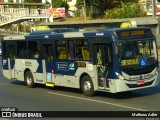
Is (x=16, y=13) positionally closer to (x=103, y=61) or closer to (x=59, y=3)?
(x=59, y=3)

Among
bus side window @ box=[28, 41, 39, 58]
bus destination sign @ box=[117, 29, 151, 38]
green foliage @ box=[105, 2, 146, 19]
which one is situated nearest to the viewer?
bus destination sign @ box=[117, 29, 151, 38]

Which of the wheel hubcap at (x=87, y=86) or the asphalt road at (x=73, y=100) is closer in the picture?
the asphalt road at (x=73, y=100)

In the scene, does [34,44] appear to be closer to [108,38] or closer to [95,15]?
[108,38]

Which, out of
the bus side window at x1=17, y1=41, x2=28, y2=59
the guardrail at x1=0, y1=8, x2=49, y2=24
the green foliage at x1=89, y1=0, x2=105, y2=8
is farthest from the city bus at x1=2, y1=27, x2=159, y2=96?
the green foliage at x1=89, y1=0, x2=105, y2=8

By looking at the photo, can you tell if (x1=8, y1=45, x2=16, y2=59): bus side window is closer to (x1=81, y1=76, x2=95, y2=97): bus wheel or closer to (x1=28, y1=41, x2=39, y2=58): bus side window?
(x1=28, y1=41, x2=39, y2=58): bus side window

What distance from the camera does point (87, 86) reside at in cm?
1652

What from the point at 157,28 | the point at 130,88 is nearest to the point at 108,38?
the point at 130,88

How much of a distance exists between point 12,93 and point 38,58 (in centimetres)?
201

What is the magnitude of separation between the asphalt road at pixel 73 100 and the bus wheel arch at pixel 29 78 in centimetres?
68

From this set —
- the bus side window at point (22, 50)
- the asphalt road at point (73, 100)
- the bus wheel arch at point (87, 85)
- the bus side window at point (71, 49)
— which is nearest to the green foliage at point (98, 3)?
the bus side window at point (22, 50)

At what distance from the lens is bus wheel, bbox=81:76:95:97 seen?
53.4 feet

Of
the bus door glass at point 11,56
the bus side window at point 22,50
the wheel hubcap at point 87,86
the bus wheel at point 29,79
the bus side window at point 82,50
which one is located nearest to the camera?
the wheel hubcap at point 87,86

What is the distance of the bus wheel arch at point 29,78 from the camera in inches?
804

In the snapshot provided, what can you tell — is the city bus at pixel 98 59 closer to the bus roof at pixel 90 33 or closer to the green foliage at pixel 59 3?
the bus roof at pixel 90 33
